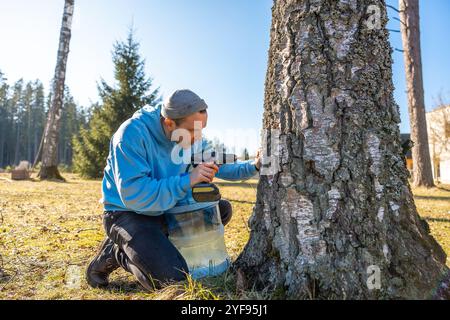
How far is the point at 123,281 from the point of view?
2252 mm

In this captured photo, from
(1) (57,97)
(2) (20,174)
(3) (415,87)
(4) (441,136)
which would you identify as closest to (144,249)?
(3) (415,87)

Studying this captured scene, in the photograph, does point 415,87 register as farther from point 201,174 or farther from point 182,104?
point 201,174

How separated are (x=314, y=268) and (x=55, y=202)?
601cm

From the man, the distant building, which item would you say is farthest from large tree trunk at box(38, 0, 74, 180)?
the distant building

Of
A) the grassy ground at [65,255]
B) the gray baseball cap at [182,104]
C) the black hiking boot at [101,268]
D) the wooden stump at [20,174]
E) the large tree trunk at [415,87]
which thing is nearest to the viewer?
the grassy ground at [65,255]

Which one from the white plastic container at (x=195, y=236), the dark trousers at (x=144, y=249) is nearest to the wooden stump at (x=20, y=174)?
the dark trousers at (x=144, y=249)

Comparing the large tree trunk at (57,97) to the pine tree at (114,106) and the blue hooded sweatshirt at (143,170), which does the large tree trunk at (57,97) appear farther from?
the blue hooded sweatshirt at (143,170)

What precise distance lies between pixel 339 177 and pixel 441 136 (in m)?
25.8

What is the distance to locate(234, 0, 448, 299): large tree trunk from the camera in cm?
155

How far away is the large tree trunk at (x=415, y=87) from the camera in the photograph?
418 inches

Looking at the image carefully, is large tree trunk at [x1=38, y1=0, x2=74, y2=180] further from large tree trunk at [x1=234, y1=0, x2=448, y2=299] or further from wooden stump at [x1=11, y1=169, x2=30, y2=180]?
large tree trunk at [x1=234, y1=0, x2=448, y2=299]

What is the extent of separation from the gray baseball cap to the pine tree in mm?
14641

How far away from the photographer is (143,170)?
6.02ft

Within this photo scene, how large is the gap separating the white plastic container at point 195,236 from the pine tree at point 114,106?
1461cm
